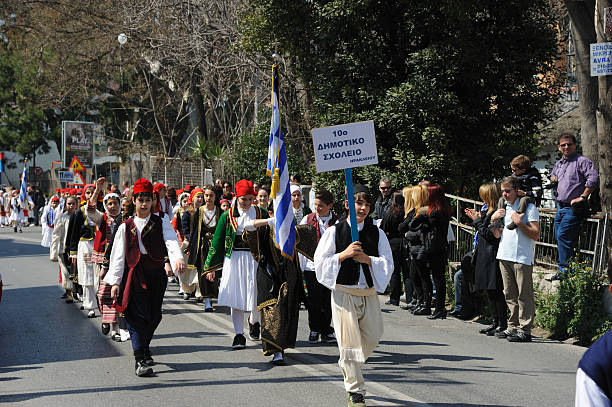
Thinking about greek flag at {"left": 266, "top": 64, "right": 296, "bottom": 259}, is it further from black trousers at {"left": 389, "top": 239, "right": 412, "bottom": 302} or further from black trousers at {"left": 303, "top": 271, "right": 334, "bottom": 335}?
black trousers at {"left": 389, "top": 239, "right": 412, "bottom": 302}

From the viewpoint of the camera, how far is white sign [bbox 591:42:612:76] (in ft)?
34.0

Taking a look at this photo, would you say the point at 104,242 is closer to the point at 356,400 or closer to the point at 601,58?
the point at 356,400

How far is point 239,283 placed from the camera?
926cm

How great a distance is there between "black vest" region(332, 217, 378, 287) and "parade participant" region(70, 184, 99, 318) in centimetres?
585

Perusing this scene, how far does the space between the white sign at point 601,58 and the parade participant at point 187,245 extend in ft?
22.5

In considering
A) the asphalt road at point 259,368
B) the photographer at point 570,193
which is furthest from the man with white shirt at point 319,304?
the photographer at point 570,193

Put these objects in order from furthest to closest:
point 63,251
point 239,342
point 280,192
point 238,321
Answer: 1. point 63,251
2. point 238,321
3. point 239,342
4. point 280,192

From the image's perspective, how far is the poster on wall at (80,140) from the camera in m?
39.7

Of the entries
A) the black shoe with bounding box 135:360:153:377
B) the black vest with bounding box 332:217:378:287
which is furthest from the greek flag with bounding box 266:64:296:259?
the black shoe with bounding box 135:360:153:377

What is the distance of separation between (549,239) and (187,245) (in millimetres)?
6475

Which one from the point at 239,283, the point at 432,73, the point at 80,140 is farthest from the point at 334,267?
the point at 80,140

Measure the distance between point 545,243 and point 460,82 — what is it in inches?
207

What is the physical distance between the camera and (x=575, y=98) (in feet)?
84.6

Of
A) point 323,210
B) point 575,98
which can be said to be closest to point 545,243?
point 323,210
